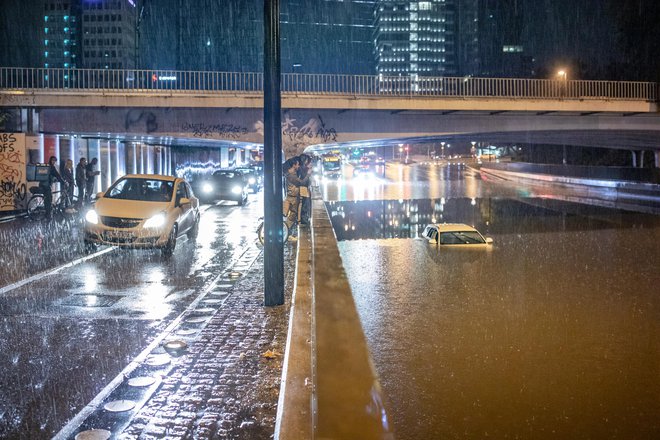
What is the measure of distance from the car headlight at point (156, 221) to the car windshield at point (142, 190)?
0.98 metres

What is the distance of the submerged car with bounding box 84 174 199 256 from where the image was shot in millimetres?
13695

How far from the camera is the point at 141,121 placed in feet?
95.7

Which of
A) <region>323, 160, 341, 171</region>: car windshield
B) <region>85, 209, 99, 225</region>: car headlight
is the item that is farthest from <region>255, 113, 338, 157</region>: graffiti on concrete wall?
<region>323, 160, 341, 171</region>: car windshield

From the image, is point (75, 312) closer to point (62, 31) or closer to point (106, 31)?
point (106, 31)

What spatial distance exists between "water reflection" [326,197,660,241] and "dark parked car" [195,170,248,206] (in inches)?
157

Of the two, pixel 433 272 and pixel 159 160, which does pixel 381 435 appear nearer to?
pixel 433 272

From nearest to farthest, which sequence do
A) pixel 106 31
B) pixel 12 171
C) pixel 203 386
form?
pixel 203 386 < pixel 12 171 < pixel 106 31

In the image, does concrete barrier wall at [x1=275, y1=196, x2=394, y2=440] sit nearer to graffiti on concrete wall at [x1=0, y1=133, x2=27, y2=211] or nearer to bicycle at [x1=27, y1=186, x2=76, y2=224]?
bicycle at [x1=27, y1=186, x2=76, y2=224]

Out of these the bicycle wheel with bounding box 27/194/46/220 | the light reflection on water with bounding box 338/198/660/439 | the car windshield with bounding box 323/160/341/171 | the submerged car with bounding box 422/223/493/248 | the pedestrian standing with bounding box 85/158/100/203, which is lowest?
the light reflection on water with bounding box 338/198/660/439

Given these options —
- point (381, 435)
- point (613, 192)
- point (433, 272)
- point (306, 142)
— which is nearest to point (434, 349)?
point (381, 435)

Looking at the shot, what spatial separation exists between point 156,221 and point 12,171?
453 inches

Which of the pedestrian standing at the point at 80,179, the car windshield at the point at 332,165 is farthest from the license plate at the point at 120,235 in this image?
the car windshield at the point at 332,165

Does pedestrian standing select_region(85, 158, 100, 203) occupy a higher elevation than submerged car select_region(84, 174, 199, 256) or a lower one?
higher

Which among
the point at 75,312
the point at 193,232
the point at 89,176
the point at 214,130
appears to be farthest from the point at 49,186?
the point at 75,312
